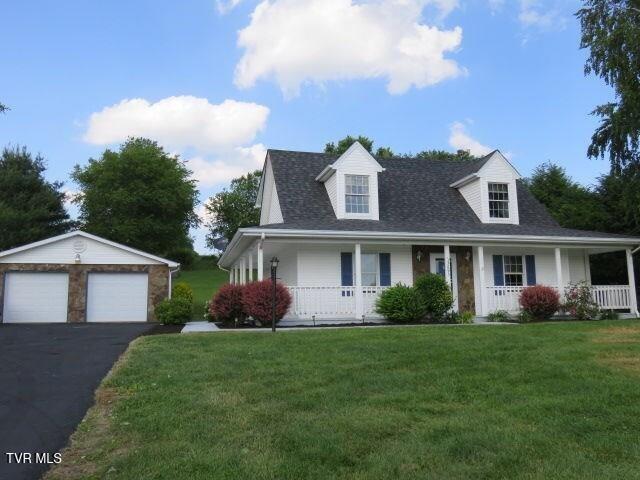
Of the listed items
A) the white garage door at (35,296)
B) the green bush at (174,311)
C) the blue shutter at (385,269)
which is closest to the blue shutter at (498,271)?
the blue shutter at (385,269)

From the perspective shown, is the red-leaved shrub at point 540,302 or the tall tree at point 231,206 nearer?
the red-leaved shrub at point 540,302

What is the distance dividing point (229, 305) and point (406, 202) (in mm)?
7721

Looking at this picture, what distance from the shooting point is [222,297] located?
14.9 meters

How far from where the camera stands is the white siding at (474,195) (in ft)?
62.3

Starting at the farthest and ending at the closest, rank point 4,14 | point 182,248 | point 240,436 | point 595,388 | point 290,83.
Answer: point 182,248, point 290,83, point 4,14, point 595,388, point 240,436

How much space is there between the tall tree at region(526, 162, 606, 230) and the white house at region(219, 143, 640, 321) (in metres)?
4.15

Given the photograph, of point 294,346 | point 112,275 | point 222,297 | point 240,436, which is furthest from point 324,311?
point 240,436

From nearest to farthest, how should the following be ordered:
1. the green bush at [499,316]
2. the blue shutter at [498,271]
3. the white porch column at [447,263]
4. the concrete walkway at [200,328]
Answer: the concrete walkway at [200,328] → the green bush at [499,316] → the white porch column at [447,263] → the blue shutter at [498,271]

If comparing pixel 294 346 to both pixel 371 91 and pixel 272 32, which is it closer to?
pixel 272 32

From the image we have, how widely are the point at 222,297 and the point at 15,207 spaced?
28.9m

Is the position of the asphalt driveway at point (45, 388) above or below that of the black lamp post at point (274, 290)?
below

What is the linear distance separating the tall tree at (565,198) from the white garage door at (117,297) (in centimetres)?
1861

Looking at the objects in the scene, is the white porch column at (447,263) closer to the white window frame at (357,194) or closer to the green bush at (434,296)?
the green bush at (434,296)

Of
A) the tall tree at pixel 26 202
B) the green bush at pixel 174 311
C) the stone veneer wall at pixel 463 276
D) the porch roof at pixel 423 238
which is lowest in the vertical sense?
the green bush at pixel 174 311
